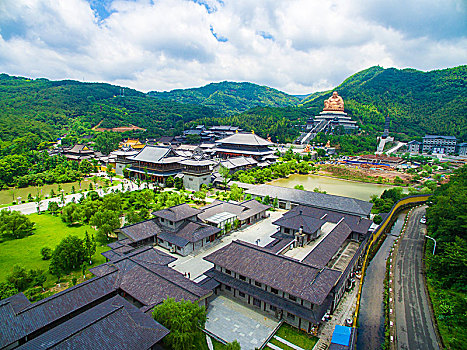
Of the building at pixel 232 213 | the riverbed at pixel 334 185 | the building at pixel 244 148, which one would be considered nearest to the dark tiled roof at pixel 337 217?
the building at pixel 232 213

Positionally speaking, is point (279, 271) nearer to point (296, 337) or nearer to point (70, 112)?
point (296, 337)

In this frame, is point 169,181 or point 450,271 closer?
point 450,271

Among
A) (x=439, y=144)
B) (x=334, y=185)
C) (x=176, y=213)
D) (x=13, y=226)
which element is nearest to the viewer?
(x=13, y=226)

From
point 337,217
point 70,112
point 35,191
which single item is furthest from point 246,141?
point 70,112

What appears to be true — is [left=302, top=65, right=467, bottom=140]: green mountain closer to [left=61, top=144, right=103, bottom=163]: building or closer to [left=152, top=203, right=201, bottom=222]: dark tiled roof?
Answer: [left=61, top=144, right=103, bottom=163]: building

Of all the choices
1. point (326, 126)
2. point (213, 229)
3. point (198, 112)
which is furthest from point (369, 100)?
point (213, 229)

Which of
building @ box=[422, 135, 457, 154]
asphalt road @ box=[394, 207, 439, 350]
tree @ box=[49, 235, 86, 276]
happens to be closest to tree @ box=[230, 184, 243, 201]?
asphalt road @ box=[394, 207, 439, 350]

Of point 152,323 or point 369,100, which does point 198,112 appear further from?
point 152,323
